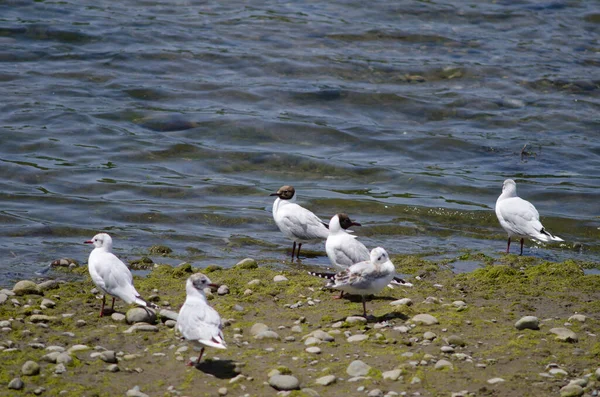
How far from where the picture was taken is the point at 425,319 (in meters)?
7.37

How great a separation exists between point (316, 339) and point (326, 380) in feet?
2.76

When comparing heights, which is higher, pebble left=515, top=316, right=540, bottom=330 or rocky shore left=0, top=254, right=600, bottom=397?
pebble left=515, top=316, right=540, bottom=330

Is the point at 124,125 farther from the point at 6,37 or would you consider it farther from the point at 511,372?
the point at 511,372

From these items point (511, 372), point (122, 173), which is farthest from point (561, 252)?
point (122, 173)

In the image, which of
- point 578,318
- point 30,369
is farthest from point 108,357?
point 578,318

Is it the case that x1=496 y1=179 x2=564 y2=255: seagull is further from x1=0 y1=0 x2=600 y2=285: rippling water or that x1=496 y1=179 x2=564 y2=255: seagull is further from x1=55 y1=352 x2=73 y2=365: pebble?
x1=55 y1=352 x2=73 y2=365: pebble

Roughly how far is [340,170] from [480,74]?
672cm

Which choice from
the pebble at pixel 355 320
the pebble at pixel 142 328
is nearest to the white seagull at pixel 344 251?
the pebble at pixel 355 320

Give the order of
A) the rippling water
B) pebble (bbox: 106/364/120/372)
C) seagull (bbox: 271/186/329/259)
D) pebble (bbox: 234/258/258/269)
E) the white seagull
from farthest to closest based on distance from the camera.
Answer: the rippling water < seagull (bbox: 271/186/329/259) < pebble (bbox: 234/258/258/269) < the white seagull < pebble (bbox: 106/364/120/372)

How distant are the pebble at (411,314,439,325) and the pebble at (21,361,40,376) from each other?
3217 millimetres

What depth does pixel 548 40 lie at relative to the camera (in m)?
22.1

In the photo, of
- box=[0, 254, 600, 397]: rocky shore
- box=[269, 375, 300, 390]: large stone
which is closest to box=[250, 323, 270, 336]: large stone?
box=[0, 254, 600, 397]: rocky shore

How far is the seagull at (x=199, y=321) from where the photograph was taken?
630cm

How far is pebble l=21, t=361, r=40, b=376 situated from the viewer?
6211mm
